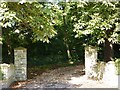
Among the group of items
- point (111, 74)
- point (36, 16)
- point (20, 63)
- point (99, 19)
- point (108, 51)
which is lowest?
point (111, 74)

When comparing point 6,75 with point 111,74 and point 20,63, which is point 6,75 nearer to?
point 20,63

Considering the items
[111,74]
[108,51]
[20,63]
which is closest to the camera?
[111,74]

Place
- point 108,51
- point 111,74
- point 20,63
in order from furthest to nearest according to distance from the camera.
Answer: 1. point 108,51
2. point 20,63
3. point 111,74

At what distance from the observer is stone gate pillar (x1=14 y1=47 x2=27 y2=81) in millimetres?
8367

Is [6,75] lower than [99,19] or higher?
lower

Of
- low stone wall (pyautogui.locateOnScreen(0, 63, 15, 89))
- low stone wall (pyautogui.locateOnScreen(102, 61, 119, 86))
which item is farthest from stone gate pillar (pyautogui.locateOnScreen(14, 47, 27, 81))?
low stone wall (pyautogui.locateOnScreen(102, 61, 119, 86))

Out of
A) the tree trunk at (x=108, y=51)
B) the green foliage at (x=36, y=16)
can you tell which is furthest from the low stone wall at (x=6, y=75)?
the tree trunk at (x=108, y=51)

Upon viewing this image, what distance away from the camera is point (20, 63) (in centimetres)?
840

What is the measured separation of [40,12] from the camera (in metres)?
7.32

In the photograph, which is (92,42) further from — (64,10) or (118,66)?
(118,66)

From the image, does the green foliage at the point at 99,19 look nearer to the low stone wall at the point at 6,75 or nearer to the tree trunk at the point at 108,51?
the tree trunk at the point at 108,51

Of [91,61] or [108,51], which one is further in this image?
[108,51]

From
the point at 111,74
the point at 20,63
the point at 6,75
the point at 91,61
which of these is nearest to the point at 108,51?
the point at 91,61

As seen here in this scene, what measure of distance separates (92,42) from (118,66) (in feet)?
8.41
